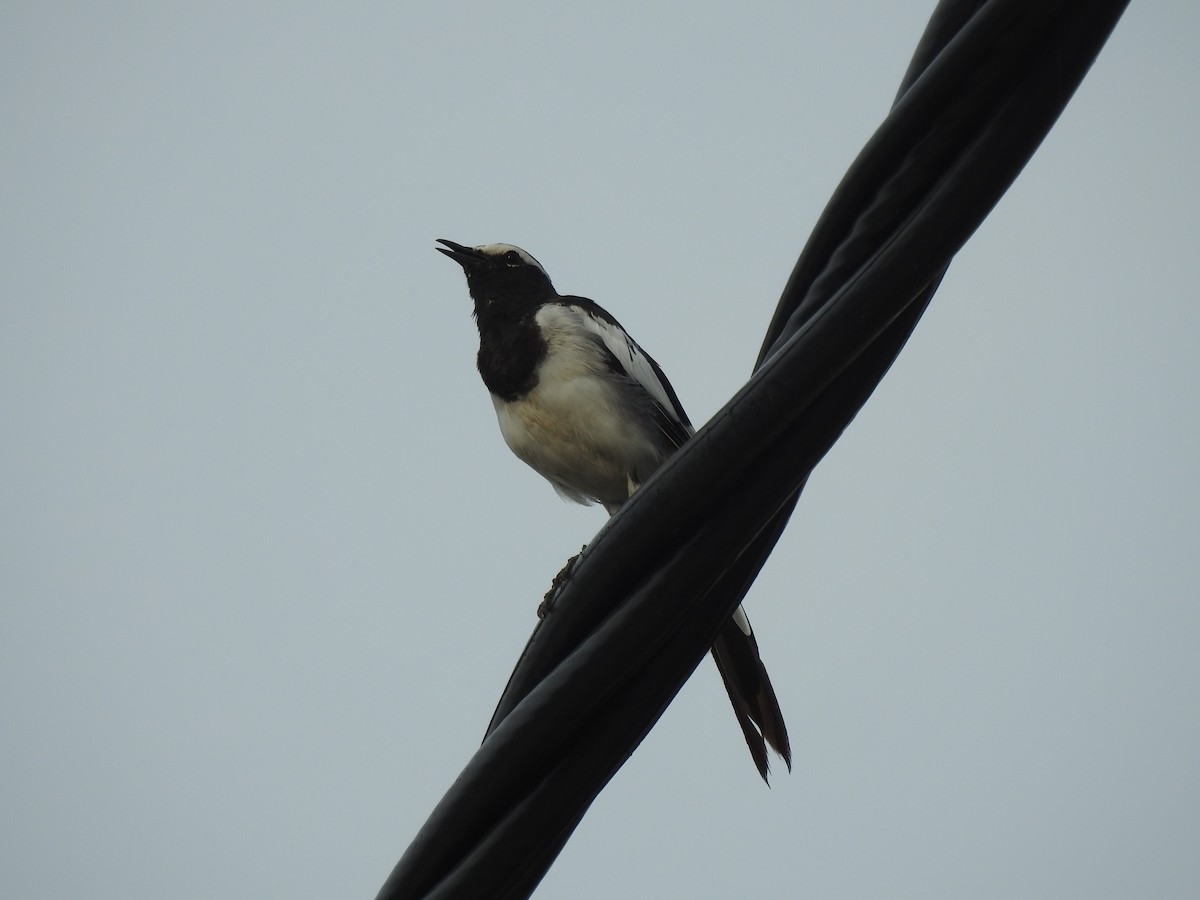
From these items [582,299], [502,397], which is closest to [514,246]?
[582,299]

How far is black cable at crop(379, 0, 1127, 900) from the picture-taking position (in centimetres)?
152

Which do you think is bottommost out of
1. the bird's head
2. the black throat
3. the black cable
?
the black cable

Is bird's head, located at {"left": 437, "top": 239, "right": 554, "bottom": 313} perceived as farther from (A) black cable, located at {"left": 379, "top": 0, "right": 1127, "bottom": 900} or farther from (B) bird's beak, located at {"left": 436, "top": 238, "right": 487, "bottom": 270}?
(A) black cable, located at {"left": 379, "top": 0, "right": 1127, "bottom": 900}

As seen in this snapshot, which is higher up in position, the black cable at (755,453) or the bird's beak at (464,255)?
the bird's beak at (464,255)

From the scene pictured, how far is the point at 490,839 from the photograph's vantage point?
1.69 m

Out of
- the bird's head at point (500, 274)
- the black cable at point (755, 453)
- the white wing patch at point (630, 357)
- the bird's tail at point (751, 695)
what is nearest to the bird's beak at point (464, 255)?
the bird's head at point (500, 274)

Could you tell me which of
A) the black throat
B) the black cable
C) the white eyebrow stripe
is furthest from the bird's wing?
the black cable

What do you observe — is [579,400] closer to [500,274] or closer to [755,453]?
[500,274]

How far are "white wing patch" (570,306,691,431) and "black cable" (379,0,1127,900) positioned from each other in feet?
10.8

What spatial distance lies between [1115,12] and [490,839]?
1360mm

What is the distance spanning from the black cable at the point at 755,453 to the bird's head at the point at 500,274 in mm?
3865

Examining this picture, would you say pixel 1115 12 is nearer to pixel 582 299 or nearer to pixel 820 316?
pixel 820 316

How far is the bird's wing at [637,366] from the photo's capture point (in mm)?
5012

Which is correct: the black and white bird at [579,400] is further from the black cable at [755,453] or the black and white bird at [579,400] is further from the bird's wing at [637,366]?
the black cable at [755,453]
